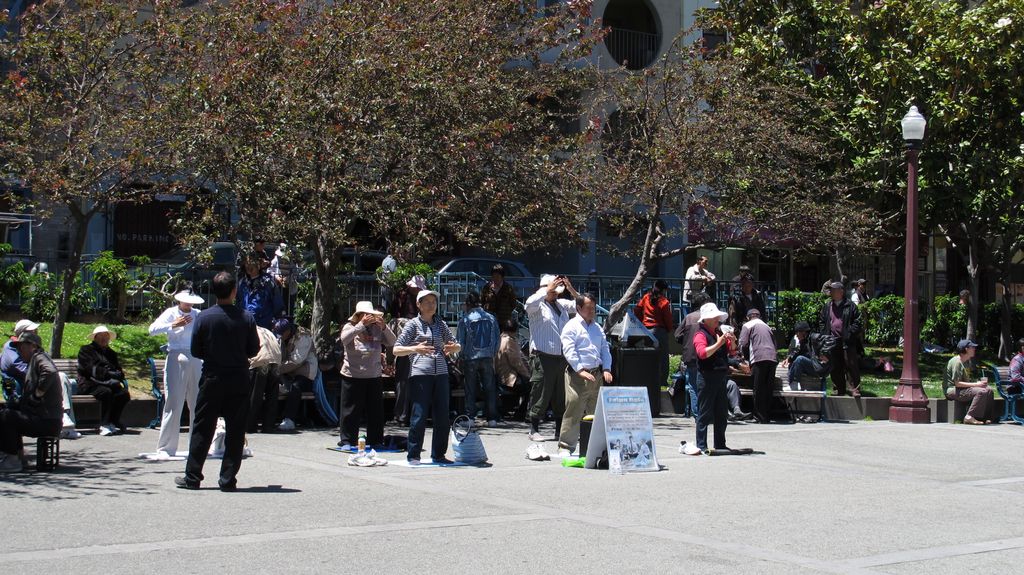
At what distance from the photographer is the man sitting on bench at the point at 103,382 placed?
564 inches

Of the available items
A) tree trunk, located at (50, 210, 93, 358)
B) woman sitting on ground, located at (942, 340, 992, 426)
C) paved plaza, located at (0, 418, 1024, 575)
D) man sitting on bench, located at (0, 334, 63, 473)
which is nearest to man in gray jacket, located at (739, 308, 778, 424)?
woman sitting on ground, located at (942, 340, 992, 426)

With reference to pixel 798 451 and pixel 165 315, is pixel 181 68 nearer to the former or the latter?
pixel 165 315

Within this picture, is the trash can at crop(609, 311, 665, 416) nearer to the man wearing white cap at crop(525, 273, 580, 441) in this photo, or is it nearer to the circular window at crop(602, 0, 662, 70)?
the man wearing white cap at crop(525, 273, 580, 441)

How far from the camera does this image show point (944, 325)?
107ft

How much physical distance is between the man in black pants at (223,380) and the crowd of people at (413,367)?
0.5 inches

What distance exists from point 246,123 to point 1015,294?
3418cm

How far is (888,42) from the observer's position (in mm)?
24828

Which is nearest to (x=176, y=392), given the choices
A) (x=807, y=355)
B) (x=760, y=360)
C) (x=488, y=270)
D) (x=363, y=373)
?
(x=363, y=373)

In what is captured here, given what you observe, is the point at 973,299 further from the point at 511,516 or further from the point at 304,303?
the point at 511,516

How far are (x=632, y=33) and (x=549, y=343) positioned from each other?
20.9 metres

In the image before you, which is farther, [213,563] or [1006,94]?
[1006,94]

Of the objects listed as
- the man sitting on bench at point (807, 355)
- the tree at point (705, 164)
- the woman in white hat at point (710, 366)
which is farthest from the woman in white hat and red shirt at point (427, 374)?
the man sitting on bench at point (807, 355)

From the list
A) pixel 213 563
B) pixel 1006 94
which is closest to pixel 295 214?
pixel 213 563

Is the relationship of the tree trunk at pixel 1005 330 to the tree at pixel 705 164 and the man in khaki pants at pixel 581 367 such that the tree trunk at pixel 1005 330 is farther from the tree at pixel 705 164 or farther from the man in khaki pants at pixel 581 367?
the man in khaki pants at pixel 581 367
